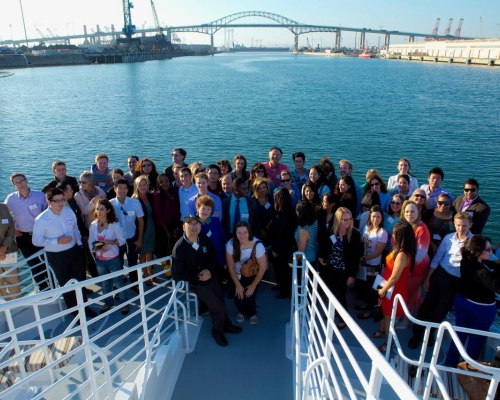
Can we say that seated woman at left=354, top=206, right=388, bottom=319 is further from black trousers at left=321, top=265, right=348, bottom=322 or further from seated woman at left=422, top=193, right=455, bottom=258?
seated woman at left=422, top=193, right=455, bottom=258

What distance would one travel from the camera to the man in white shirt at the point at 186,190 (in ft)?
16.6

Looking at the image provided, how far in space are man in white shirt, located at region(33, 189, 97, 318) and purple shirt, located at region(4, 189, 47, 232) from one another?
90cm

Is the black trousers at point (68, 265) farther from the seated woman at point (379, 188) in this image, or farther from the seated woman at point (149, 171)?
the seated woman at point (379, 188)

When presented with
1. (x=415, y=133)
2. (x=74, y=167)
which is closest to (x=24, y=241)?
(x=74, y=167)

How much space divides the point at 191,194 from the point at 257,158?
1265 centimetres

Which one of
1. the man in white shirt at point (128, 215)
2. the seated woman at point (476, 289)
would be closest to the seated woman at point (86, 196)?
the man in white shirt at point (128, 215)

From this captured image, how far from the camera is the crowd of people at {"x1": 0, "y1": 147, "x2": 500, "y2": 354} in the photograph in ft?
12.0

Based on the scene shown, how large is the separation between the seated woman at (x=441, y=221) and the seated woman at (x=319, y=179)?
5.01 ft

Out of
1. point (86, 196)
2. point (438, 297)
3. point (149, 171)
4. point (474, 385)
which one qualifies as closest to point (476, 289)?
point (438, 297)

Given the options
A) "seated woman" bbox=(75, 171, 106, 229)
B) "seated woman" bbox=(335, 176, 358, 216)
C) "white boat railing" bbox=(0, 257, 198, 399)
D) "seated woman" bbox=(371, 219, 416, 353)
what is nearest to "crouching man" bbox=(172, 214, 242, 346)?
"white boat railing" bbox=(0, 257, 198, 399)

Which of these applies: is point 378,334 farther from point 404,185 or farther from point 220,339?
point 404,185

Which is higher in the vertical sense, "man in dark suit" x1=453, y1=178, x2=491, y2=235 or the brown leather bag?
"man in dark suit" x1=453, y1=178, x2=491, y2=235

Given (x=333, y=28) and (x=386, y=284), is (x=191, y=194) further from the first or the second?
(x=333, y=28)

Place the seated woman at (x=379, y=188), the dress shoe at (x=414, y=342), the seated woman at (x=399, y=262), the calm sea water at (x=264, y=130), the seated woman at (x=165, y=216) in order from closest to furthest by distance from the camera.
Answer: the seated woman at (x=399, y=262), the dress shoe at (x=414, y=342), the seated woman at (x=165, y=216), the seated woman at (x=379, y=188), the calm sea water at (x=264, y=130)
